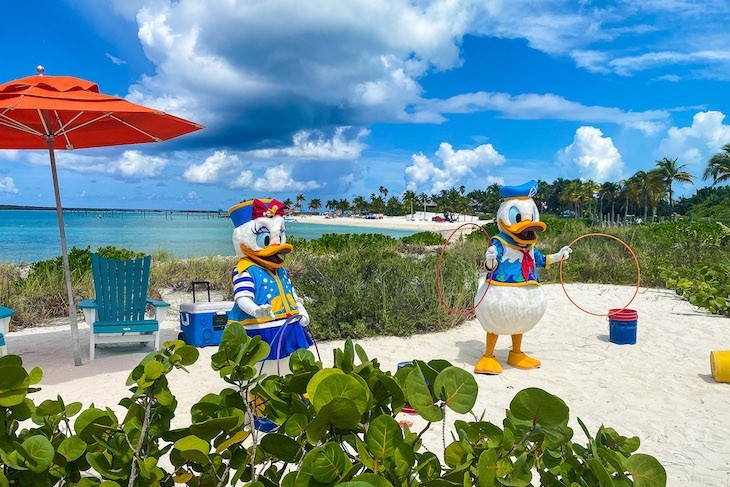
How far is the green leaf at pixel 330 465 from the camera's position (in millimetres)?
622

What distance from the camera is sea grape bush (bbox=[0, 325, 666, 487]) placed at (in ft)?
2.21

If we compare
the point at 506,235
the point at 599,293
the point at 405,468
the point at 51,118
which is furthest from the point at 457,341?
the point at 405,468

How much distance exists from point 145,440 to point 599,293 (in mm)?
8397

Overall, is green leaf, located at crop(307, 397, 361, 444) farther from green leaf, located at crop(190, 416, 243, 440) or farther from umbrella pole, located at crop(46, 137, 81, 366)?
umbrella pole, located at crop(46, 137, 81, 366)

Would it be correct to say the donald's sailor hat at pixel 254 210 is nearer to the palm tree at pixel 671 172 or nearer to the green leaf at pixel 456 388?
the green leaf at pixel 456 388

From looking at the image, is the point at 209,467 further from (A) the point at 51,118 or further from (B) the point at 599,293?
(B) the point at 599,293

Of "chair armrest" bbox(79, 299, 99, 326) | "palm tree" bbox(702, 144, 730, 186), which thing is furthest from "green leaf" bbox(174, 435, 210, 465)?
"palm tree" bbox(702, 144, 730, 186)

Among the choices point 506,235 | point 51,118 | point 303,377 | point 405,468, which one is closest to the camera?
point 405,468

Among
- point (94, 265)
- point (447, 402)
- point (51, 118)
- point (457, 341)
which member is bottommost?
point (457, 341)

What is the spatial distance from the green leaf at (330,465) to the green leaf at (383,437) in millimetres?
61

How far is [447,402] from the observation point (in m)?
0.73

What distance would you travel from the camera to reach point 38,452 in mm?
756

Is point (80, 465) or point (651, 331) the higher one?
point (80, 465)

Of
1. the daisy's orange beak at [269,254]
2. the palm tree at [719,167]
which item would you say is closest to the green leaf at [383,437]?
the daisy's orange beak at [269,254]
